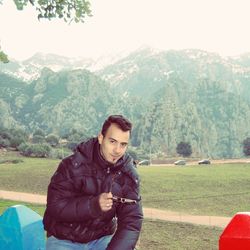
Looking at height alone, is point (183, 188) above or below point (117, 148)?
below

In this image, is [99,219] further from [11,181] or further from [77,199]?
[11,181]

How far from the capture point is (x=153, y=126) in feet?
469

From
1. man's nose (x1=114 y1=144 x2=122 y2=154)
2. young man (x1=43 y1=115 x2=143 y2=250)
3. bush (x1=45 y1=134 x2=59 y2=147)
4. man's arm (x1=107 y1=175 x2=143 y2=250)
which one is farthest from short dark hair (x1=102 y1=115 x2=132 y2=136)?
bush (x1=45 y1=134 x2=59 y2=147)

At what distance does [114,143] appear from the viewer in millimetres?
3594

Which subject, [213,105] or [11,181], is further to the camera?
[213,105]

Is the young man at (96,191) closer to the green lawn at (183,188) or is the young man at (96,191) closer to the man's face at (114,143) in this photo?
the man's face at (114,143)

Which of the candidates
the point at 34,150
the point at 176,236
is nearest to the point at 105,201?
the point at 176,236

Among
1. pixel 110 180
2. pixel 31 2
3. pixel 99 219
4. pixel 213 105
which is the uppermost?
pixel 213 105

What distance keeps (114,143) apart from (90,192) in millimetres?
439

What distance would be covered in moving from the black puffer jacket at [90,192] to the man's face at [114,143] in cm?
6

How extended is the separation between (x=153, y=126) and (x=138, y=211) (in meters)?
140

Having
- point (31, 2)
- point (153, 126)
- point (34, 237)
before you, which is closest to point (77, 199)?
point (34, 237)

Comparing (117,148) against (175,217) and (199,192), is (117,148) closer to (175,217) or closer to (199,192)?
(175,217)

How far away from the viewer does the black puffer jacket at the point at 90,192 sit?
11.7 ft
